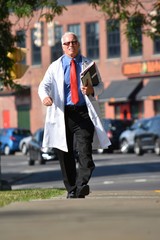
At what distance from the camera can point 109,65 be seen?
65875 millimetres

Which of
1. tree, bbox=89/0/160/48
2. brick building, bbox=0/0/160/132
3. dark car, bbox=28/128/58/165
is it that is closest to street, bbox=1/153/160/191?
tree, bbox=89/0/160/48

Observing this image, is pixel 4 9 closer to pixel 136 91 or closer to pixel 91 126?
pixel 91 126

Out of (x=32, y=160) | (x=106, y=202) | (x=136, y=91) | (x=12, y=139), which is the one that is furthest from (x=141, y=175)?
(x=136, y=91)

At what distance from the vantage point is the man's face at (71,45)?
1151 centimetres

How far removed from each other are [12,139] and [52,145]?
4537 centimetres

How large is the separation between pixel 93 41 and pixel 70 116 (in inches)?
2188

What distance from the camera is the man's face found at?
37.8 feet

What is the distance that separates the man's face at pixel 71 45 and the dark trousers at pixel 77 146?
585mm

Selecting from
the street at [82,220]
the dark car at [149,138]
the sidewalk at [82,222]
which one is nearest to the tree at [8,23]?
the street at [82,220]

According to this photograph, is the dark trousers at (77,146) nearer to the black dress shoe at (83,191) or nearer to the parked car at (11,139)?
the black dress shoe at (83,191)

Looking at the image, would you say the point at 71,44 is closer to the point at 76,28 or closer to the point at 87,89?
the point at 87,89

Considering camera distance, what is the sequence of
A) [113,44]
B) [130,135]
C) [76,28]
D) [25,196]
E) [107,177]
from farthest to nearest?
[76,28] < [113,44] < [130,135] < [107,177] < [25,196]

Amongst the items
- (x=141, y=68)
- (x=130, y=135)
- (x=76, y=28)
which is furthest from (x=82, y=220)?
(x=76, y=28)

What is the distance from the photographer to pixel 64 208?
25.7 ft
